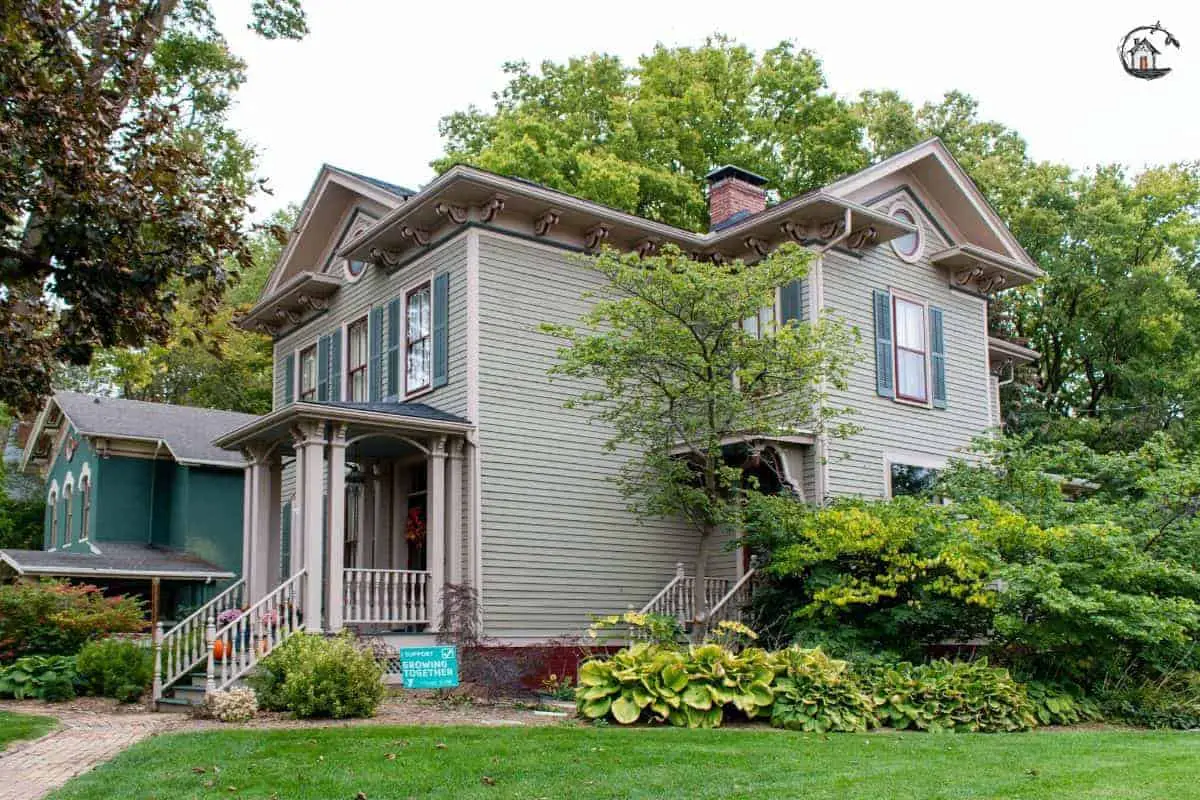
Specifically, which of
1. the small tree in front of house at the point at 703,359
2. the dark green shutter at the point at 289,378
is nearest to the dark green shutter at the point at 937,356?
the small tree in front of house at the point at 703,359

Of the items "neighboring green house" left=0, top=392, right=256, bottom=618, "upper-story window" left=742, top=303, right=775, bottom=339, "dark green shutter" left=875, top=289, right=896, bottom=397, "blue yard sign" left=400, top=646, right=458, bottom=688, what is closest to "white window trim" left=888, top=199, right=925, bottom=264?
"dark green shutter" left=875, top=289, right=896, bottom=397

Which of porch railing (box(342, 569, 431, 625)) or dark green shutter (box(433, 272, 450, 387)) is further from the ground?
dark green shutter (box(433, 272, 450, 387))

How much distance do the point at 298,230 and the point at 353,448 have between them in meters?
4.93

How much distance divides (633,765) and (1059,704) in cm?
559

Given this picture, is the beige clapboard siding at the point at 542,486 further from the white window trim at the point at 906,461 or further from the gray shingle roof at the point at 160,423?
the gray shingle roof at the point at 160,423

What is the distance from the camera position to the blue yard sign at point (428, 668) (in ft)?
41.0

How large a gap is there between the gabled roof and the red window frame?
552 cm

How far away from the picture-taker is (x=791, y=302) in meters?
17.3

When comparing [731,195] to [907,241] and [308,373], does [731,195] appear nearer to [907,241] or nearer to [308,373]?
[907,241]

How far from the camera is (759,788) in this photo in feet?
25.4

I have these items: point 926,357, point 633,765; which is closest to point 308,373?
point 926,357

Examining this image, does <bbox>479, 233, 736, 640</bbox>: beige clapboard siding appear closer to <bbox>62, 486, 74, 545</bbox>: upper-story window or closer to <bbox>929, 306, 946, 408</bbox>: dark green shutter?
<bbox>929, 306, 946, 408</bbox>: dark green shutter

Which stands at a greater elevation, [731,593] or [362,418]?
[362,418]

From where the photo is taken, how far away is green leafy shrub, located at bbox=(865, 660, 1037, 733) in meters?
11.3
